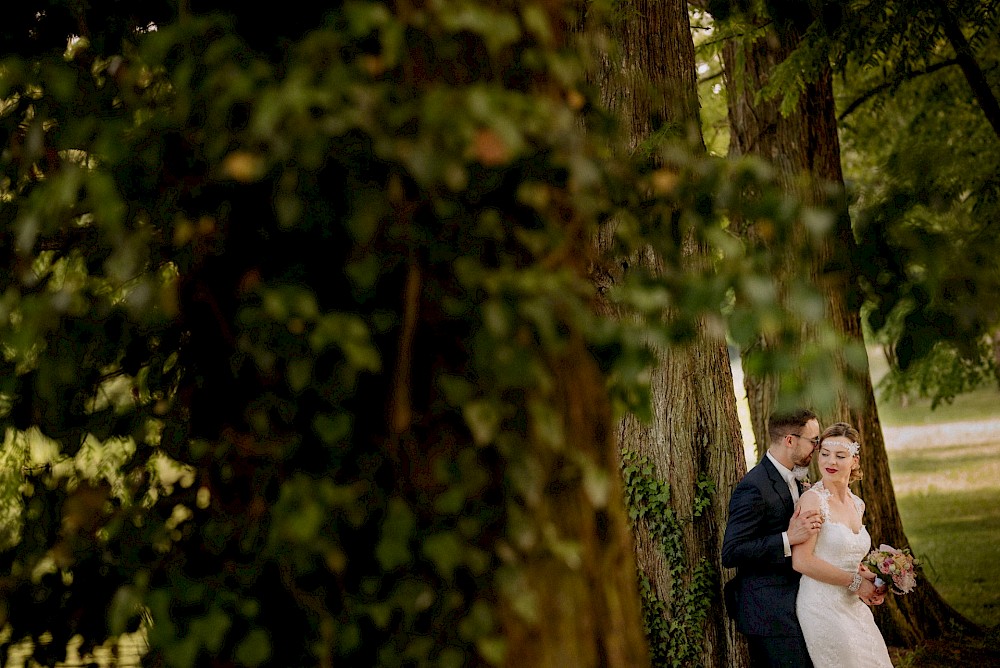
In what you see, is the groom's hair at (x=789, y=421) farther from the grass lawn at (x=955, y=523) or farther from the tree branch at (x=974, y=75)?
the grass lawn at (x=955, y=523)

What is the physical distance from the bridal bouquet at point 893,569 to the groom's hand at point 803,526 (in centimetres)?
44

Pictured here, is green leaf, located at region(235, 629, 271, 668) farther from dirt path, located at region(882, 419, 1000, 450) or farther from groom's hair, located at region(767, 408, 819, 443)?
dirt path, located at region(882, 419, 1000, 450)

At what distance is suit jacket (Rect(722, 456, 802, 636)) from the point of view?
203 inches

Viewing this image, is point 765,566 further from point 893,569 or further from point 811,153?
point 811,153


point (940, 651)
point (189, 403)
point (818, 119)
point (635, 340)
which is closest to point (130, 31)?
point (189, 403)

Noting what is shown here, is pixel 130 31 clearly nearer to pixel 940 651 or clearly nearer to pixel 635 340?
pixel 635 340

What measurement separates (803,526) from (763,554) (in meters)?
0.27

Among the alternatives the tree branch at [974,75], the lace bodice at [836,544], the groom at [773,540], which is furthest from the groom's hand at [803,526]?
the tree branch at [974,75]

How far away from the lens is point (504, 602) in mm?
1682

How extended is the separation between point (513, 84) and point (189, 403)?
37.4 inches

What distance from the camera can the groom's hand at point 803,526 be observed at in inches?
200

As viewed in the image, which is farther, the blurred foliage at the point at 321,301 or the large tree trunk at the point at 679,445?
the large tree trunk at the point at 679,445

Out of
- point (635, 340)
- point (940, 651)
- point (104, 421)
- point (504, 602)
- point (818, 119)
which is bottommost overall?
point (940, 651)

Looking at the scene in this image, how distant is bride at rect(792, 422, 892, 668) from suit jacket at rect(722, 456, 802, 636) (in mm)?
90
